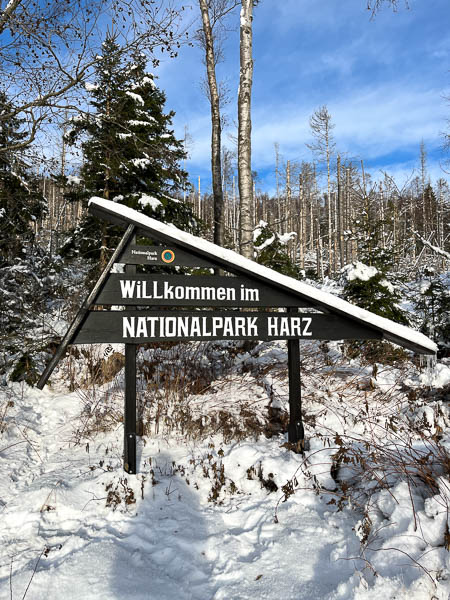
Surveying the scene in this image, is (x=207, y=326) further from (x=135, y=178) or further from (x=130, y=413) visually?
(x=135, y=178)

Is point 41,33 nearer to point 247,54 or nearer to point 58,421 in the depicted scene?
point 247,54

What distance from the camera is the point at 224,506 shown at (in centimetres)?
312

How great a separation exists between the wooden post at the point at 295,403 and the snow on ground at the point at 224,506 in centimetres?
17

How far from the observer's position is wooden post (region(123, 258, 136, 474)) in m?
3.49

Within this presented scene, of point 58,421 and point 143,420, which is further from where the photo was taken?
point 58,421

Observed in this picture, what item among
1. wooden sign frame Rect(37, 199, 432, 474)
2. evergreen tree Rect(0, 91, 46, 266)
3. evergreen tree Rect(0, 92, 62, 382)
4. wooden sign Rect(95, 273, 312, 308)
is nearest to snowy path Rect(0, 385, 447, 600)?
wooden sign frame Rect(37, 199, 432, 474)

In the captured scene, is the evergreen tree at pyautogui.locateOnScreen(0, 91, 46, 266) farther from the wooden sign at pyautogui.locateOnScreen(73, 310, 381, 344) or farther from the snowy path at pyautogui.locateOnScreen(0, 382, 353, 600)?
the snowy path at pyautogui.locateOnScreen(0, 382, 353, 600)

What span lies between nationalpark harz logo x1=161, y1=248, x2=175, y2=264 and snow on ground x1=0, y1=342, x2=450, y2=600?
2127 mm

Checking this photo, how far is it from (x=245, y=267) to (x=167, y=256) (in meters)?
0.87

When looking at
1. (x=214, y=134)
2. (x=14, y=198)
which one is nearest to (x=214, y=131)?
(x=214, y=134)

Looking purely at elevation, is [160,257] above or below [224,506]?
above

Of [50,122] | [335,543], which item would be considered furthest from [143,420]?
[50,122]

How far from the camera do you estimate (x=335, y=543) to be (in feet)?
8.28

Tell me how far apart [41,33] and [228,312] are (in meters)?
4.86
